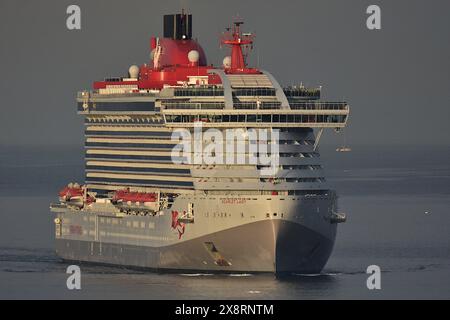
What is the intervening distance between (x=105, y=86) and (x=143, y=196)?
9626 mm

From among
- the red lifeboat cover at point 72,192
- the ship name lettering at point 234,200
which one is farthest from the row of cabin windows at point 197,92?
the red lifeboat cover at point 72,192

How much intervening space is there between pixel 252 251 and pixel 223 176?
4025 mm

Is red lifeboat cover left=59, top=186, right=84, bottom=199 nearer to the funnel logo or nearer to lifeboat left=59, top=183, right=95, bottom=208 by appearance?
lifeboat left=59, top=183, right=95, bottom=208

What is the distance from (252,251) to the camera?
122 metres

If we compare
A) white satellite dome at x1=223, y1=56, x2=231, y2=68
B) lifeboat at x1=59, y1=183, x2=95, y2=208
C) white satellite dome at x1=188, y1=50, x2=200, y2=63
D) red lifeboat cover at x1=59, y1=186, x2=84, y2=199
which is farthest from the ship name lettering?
red lifeboat cover at x1=59, y1=186, x2=84, y2=199

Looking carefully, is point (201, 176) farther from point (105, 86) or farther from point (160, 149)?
point (105, 86)

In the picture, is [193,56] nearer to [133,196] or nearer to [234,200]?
[133,196]

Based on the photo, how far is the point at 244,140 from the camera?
12294cm

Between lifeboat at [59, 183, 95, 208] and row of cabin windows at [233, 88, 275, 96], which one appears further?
lifeboat at [59, 183, 95, 208]

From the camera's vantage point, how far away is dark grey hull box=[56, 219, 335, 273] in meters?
122

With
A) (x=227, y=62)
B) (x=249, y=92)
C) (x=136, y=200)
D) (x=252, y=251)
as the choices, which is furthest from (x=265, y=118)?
(x=227, y=62)

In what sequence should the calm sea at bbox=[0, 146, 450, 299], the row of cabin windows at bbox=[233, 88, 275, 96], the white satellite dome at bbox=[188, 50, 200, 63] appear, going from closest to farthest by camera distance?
the calm sea at bbox=[0, 146, 450, 299]
the row of cabin windows at bbox=[233, 88, 275, 96]
the white satellite dome at bbox=[188, 50, 200, 63]

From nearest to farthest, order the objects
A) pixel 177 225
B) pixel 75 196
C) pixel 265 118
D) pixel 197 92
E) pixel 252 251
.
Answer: pixel 252 251 < pixel 265 118 < pixel 177 225 < pixel 197 92 < pixel 75 196

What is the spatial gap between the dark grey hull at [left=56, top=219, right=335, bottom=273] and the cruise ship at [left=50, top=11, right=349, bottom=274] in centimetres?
5
